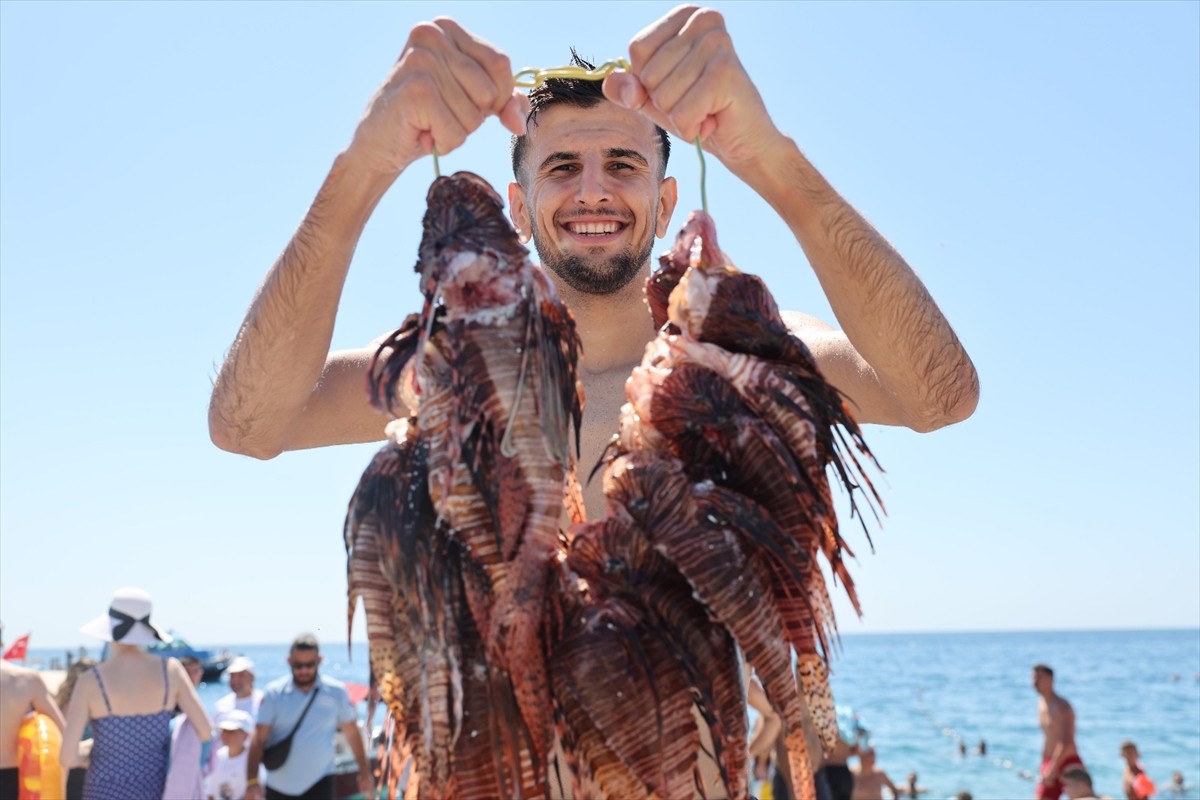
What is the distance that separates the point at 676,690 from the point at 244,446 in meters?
1.81

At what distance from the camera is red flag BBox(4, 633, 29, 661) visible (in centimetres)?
1411

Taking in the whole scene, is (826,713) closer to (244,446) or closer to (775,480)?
(775,480)

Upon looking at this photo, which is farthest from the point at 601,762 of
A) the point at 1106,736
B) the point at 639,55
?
the point at 1106,736

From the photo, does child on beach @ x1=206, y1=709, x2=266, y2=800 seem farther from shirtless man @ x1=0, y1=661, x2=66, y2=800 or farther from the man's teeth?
the man's teeth

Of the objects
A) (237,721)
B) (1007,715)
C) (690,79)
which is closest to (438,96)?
(690,79)

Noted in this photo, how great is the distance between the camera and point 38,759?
27.0 ft

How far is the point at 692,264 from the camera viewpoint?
2270 millimetres

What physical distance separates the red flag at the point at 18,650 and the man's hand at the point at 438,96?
45.3 ft

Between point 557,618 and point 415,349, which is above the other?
point 415,349

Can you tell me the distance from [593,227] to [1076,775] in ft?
37.5

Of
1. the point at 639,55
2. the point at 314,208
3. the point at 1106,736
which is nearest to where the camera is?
the point at 639,55

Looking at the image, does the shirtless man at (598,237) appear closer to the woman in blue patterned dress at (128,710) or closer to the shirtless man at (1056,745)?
the woman in blue patterned dress at (128,710)

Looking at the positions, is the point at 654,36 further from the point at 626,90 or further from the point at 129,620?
the point at 129,620

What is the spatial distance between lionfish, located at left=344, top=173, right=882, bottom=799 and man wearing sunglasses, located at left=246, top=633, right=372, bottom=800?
7.61 metres
